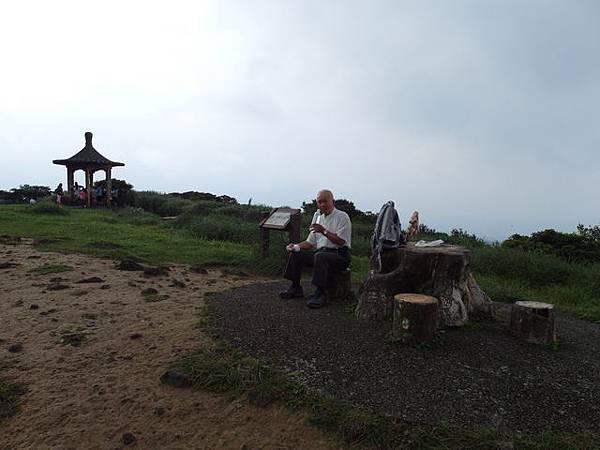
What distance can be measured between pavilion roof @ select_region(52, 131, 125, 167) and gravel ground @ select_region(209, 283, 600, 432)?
17.6 m

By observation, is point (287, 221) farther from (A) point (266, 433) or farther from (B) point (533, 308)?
(A) point (266, 433)

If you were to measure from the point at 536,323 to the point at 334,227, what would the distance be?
2159 millimetres

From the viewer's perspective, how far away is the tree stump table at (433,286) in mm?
4074

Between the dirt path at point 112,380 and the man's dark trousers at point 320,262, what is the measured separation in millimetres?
1148

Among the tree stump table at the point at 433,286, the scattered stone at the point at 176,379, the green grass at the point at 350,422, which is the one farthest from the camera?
the tree stump table at the point at 433,286

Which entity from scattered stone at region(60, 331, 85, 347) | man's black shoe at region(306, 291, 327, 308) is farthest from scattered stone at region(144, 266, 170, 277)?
man's black shoe at region(306, 291, 327, 308)

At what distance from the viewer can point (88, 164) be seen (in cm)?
1955

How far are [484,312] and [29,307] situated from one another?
15.4 ft

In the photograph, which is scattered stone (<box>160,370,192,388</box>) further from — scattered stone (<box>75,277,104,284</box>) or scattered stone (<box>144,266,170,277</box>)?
scattered stone (<box>144,266,170,277</box>)

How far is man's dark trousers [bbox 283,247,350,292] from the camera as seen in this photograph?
15.3ft

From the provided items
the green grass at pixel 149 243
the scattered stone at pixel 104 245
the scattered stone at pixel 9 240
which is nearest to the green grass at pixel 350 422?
the green grass at pixel 149 243

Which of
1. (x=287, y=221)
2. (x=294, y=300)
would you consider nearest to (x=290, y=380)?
(x=294, y=300)

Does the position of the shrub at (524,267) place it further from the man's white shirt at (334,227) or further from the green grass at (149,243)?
the man's white shirt at (334,227)

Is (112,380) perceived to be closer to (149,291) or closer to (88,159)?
(149,291)
